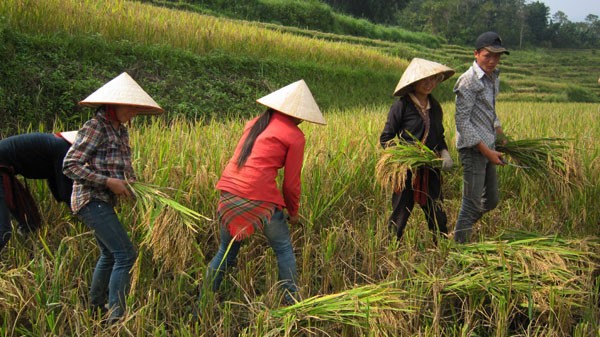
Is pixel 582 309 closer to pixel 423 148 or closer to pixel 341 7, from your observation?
pixel 423 148

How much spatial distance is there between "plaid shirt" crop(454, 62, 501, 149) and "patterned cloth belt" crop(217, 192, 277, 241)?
3.95 feet

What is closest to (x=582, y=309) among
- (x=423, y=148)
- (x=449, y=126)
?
(x=423, y=148)

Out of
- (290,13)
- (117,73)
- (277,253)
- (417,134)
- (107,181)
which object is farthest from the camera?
(290,13)

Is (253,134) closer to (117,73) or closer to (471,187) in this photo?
(471,187)

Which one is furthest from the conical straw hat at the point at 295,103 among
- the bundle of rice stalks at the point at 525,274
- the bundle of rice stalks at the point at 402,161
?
the bundle of rice stalks at the point at 525,274

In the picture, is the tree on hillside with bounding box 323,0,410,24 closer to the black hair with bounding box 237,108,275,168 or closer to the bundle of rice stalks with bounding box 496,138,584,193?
the bundle of rice stalks with bounding box 496,138,584,193

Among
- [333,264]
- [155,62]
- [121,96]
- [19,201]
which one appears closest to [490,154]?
[333,264]

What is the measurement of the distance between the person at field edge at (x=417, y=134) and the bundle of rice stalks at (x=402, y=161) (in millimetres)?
50

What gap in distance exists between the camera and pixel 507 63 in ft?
86.6

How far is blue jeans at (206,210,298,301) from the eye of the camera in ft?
6.84

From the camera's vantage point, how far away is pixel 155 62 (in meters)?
6.08

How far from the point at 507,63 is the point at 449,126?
2386 cm

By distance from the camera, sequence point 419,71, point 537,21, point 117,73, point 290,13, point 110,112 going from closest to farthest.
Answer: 1. point 110,112
2. point 419,71
3. point 117,73
4. point 290,13
5. point 537,21

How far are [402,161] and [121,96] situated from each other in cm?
141
